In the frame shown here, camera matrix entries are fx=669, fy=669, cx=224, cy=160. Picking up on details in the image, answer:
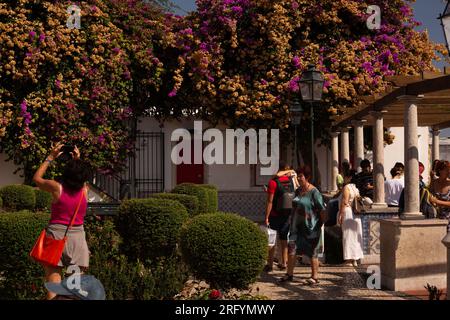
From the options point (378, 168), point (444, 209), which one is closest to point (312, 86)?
point (378, 168)

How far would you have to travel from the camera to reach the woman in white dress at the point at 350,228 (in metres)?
11.3

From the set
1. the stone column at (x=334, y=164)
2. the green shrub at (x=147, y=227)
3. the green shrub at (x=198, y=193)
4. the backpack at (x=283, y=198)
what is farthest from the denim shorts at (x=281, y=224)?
the stone column at (x=334, y=164)

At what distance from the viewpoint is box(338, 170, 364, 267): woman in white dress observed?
11.3 metres

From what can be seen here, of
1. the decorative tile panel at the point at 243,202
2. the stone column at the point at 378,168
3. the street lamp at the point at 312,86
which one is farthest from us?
the decorative tile panel at the point at 243,202

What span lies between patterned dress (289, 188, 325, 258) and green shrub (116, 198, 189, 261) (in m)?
1.71

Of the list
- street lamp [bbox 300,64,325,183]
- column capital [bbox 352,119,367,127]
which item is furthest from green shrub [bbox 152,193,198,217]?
column capital [bbox 352,119,367,127]

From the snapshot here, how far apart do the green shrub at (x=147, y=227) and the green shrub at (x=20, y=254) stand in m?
2.07

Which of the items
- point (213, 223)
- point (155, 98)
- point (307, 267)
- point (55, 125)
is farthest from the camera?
point (155, 98)

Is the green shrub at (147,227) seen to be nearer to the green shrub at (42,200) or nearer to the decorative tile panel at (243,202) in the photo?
the green shrub at (42,200)

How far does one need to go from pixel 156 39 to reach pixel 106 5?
2254mm

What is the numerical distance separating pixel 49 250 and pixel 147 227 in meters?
3.33
